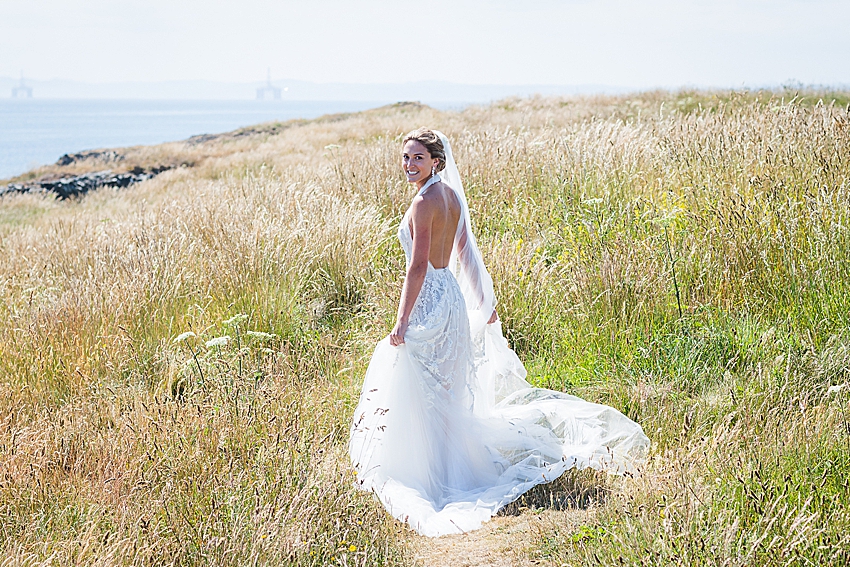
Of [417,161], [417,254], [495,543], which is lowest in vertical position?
[495,543]

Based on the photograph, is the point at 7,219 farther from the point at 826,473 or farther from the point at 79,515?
the point at 826,473

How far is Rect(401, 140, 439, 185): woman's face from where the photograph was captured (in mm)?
4240

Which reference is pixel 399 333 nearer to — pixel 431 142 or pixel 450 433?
pixel 450 433

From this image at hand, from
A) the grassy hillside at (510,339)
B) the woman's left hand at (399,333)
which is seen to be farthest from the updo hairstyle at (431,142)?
the grassy hillside at (510,339)

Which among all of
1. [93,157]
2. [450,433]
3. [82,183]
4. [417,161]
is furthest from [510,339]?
[93,157]

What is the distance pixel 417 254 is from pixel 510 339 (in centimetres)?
189

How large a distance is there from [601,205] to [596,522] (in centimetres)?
438

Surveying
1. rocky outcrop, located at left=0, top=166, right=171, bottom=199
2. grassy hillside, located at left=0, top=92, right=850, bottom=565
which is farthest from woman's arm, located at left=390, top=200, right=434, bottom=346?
rocky outcrop, located at left=0, top=166, right=171, bottom=199

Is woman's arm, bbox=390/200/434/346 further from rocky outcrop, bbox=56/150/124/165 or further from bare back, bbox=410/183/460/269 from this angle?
rocky outcrop, bbox=56/150/124/165

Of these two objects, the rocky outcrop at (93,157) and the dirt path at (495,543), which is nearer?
the dirt path at (495,543)

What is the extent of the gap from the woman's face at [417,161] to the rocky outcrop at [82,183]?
2244 cm

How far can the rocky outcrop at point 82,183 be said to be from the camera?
1011 inches

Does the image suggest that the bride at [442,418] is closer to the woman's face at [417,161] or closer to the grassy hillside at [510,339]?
the woman's face at [417,161]

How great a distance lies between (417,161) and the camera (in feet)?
13.9
